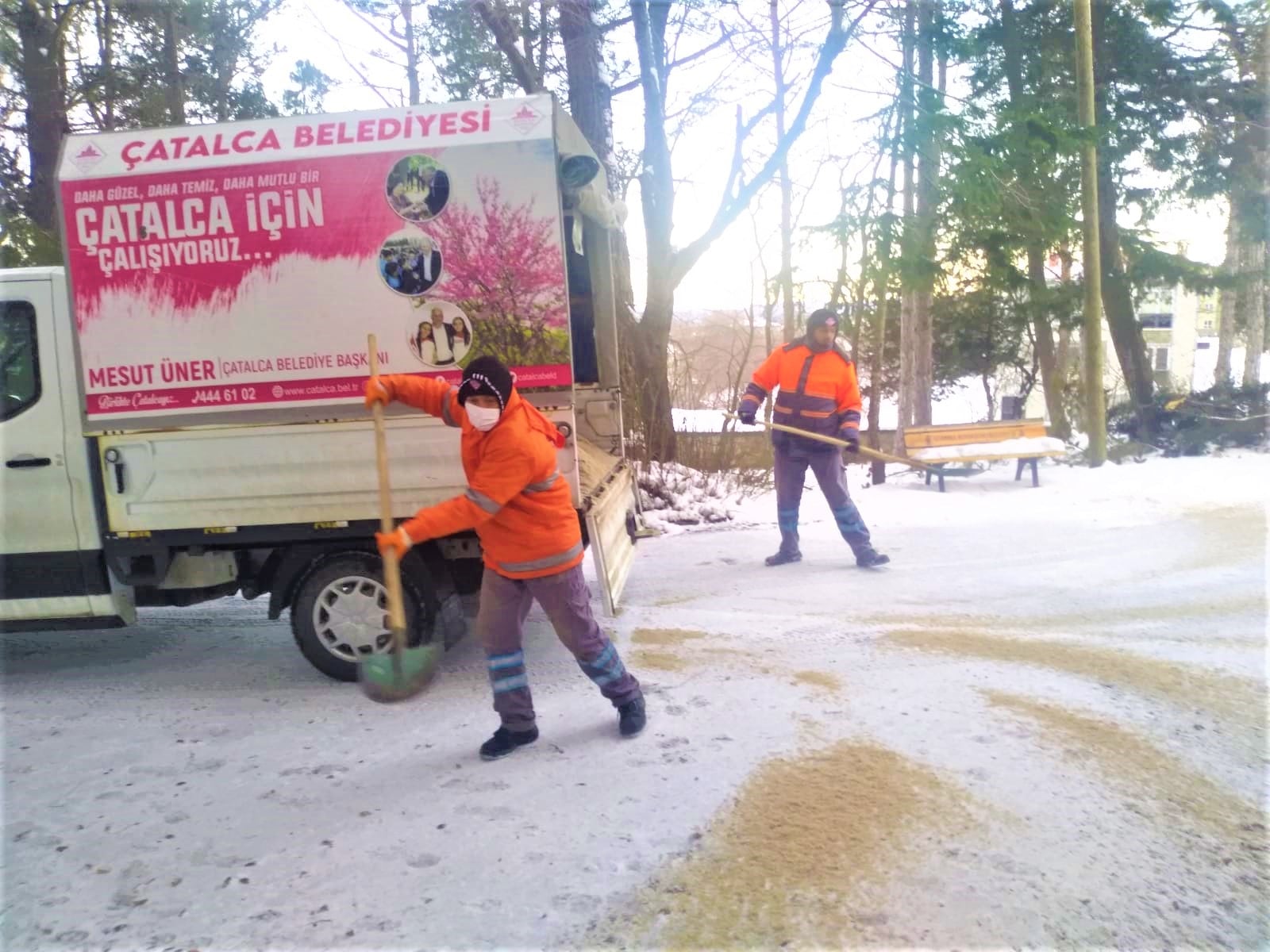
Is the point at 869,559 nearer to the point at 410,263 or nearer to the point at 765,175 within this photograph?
the point at 410,263

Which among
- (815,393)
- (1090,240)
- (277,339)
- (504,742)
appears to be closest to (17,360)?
(277,339)

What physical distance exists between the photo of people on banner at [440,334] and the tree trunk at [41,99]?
34.7ft

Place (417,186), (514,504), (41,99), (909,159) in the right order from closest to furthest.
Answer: (514,504) → (417,186) → (909,159) → (41,99)

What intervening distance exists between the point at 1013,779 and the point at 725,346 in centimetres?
816

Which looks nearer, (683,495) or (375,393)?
(375,393)

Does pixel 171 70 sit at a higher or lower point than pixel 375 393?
higher

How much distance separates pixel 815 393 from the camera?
6.52 meters

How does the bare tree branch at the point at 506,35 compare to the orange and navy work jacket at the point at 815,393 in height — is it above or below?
above

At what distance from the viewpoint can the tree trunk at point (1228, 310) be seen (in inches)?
720

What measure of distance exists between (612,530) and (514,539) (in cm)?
130

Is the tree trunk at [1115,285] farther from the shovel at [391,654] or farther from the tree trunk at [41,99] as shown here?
the tree trunk at [41,99]

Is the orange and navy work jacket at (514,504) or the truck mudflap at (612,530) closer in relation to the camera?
the orange and navy work jacket at (514,504)

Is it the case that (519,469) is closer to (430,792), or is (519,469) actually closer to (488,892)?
(430,792)

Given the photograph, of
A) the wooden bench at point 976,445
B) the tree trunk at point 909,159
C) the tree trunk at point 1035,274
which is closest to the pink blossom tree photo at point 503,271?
the wooden bench at point 976,445
